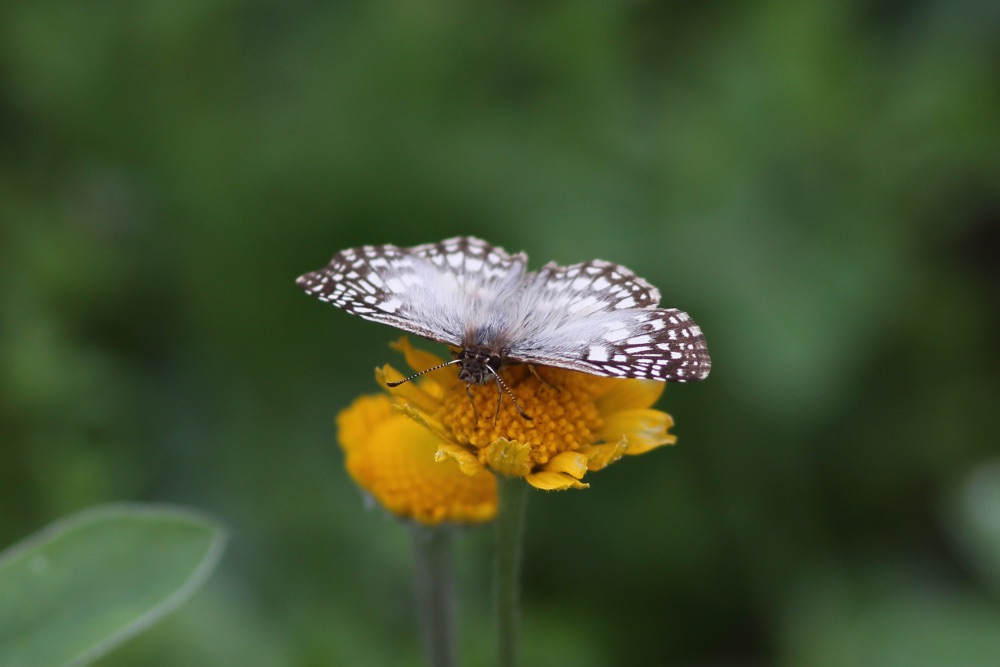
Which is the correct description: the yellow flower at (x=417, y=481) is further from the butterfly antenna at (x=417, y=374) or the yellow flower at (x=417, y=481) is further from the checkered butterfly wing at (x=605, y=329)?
the checkered butterfly wing at (x=605, y=329)

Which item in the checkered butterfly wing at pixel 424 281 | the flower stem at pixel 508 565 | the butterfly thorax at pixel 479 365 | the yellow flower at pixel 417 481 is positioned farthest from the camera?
the checkered butterfly wing at pixel 424 281

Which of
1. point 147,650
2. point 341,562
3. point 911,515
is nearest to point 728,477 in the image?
point 911,515

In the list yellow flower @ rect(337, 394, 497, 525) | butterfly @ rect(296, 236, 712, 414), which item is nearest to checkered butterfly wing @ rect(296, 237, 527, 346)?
butterfly @ rect(296, 236, 712, 414)

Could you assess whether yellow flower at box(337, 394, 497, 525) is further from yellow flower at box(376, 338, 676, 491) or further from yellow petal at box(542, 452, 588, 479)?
yellow petal at box(542, 452, 588, 479)

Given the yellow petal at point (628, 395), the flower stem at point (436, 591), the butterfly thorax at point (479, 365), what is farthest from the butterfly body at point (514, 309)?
the flower stem at point (436, 591)

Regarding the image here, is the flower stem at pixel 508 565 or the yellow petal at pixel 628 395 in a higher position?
the yellow petal at pixel 628 395

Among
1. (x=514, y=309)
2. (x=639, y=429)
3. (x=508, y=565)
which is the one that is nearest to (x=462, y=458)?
(x=508, y=565)
